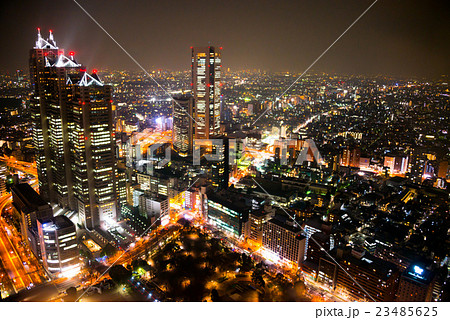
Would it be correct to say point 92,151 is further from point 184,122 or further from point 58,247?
point 184,122

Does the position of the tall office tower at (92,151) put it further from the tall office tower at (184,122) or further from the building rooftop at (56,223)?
the tall office tower at (184,122)

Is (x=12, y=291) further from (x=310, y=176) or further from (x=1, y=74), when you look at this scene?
(x=310, y=176)

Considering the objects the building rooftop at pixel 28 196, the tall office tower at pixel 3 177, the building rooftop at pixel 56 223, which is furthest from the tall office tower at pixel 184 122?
the building rooftop at pixel 56 223

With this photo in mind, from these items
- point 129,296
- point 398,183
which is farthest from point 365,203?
point 129,296

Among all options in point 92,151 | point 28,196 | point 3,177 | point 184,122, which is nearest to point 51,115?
point 92,151

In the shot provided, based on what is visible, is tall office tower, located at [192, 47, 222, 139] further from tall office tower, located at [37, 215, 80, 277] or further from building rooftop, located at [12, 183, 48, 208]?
tall office tower, located at [37, 215, 80, 277]

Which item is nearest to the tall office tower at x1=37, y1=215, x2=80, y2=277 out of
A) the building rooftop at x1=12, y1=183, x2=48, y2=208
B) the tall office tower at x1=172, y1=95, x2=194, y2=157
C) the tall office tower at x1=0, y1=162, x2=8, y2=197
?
the building rooftop at x1=12, y1=183, x2=48, y2=208
